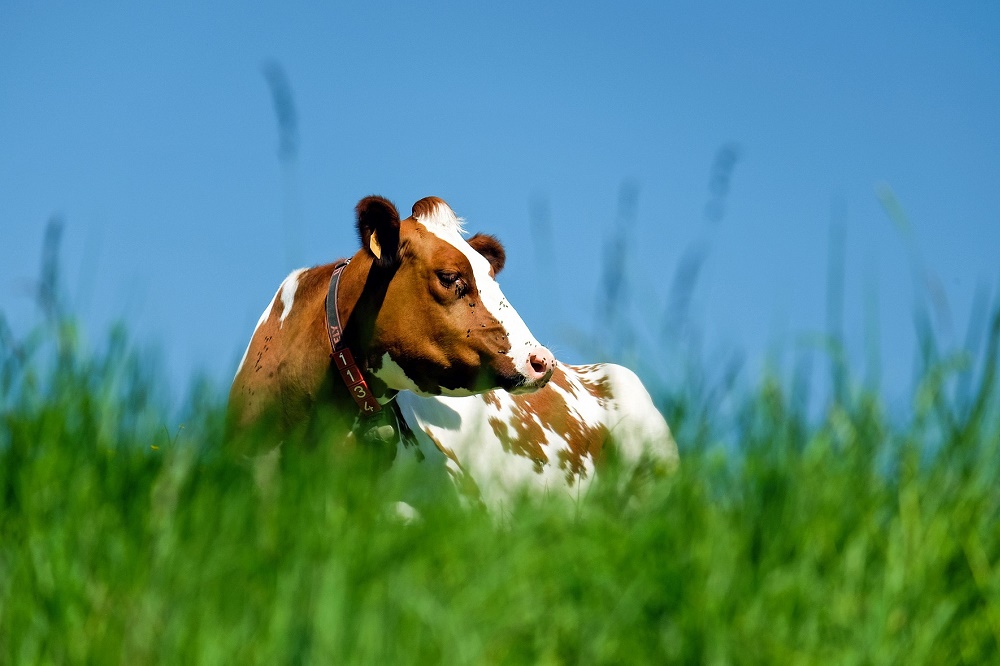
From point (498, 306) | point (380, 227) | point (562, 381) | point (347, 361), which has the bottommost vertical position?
point (562, 381)

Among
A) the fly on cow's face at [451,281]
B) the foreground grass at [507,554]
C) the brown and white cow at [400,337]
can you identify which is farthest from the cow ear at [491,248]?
the foreground grass at [507,554]

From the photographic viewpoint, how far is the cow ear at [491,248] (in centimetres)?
769

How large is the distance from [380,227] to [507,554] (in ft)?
11.1

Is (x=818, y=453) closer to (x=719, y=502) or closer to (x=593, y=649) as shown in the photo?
(x=719, y=502)

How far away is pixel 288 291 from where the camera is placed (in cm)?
688

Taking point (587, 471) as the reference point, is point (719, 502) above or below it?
above

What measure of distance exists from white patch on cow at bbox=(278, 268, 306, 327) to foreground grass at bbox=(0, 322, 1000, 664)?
2.71m

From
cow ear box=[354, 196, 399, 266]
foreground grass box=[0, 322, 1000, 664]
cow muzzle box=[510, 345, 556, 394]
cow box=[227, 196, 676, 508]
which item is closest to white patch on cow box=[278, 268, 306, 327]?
cow box=[227, 196, 676, 508]

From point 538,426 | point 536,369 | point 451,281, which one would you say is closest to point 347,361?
point 451,281

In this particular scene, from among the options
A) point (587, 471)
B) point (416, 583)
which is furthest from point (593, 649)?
point (587, 471)

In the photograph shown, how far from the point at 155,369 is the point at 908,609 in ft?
8.76

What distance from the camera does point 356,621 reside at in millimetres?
2951

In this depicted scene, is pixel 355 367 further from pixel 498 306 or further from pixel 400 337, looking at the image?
pixel 498 306

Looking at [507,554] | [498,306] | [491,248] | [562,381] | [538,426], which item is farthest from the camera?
[562,381]
